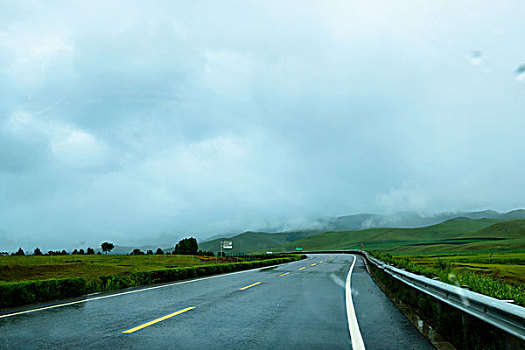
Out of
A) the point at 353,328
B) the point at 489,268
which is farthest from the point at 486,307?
the point at 489,268

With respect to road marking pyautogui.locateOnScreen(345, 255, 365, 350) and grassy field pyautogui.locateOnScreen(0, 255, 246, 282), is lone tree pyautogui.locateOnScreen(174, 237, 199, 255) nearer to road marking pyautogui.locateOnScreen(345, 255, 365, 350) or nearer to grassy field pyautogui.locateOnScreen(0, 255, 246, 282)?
grassy field pyautogui.locateOnScreen(0, 255, 246, 282)

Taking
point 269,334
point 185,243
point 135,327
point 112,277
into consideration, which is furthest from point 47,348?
point 185,243

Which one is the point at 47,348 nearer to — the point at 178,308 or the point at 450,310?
the point at 178,308

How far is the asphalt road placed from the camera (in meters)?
6.15

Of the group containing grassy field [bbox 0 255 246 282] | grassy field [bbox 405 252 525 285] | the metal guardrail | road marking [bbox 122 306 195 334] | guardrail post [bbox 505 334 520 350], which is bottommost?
grassy field [bbox 405 252 525 285]

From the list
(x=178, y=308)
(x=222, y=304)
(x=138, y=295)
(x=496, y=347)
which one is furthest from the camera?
(x=138, y=295)

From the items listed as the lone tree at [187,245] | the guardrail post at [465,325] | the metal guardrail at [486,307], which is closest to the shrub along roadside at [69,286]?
the metal guardrail at [486,307]

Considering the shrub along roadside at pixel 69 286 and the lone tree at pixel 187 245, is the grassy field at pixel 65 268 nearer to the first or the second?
the shrub along roadside at pixel 69 286

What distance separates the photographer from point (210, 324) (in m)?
7.58

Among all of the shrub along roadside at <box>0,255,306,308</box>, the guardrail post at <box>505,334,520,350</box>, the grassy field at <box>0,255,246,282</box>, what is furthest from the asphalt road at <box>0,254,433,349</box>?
the grassy field at <box>0,255,246,282</box>

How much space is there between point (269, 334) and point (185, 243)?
11115 centimetres

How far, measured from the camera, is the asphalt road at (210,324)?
6.15 metres

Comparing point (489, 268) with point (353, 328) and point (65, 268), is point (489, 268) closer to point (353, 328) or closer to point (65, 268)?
point (353, 328)

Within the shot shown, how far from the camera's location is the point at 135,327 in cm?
722
